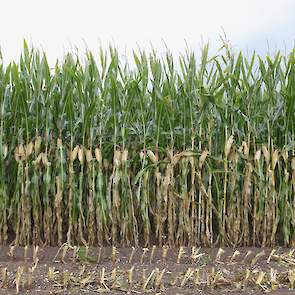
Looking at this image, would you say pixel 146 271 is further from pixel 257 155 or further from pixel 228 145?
pixel 257 155

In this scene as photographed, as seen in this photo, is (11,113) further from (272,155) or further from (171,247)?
(272,155)

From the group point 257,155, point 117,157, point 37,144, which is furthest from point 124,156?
point 257,155

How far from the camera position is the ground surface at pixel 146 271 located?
4.81 meters

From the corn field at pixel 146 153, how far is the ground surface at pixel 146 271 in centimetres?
39

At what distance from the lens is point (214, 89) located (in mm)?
6570

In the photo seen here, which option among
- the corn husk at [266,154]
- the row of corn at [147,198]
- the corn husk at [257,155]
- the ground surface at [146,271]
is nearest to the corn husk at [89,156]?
the row of corn at [147,198]

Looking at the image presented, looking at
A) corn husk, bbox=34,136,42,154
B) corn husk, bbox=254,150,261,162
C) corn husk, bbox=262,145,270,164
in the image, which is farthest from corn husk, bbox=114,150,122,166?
corn husk, bbox=262,145,270,164

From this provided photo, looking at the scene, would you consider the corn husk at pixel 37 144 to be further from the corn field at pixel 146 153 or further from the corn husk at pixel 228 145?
the corn husk at pixel 228 145

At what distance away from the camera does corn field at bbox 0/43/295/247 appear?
6406 millimetres

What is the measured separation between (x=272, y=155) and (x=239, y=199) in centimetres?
62

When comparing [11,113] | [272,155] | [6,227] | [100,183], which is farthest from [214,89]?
[6,227]

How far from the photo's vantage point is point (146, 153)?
650 cm

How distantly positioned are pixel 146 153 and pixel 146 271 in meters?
1.61

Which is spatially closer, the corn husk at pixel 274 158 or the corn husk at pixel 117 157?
the corn husk at pixel 117 157
